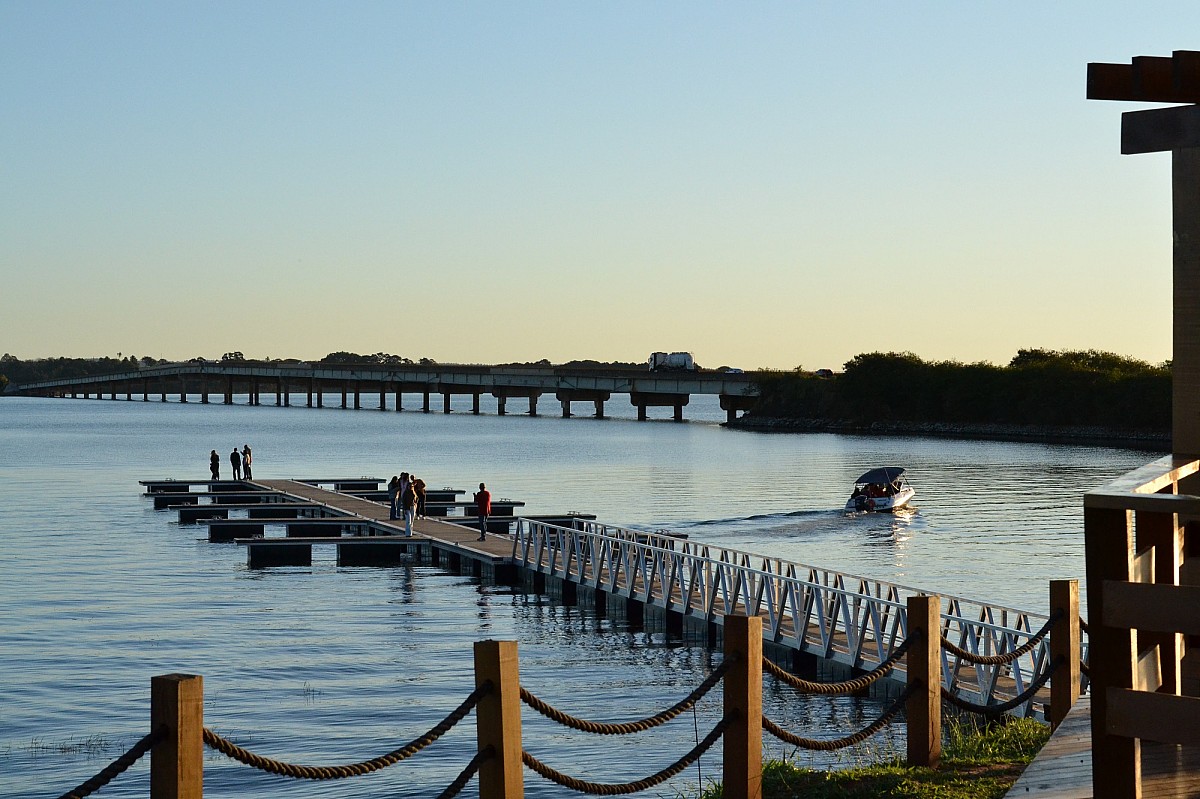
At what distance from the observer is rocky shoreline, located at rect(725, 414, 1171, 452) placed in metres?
136

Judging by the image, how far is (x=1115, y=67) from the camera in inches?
243

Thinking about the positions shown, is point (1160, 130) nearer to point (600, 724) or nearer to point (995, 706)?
point (600, 724)

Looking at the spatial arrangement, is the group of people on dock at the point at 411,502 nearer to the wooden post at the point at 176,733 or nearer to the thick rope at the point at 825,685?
the thick rope at the point at 825,685

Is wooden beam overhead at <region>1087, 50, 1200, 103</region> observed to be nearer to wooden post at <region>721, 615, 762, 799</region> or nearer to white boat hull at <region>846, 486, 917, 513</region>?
wooden post at <region>721, 615, 762, 799</region>

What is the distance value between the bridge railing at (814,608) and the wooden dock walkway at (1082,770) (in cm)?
305

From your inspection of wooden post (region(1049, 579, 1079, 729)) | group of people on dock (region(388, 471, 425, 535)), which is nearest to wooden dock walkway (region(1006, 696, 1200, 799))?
wooden post (region(1049, 579, 1079, 729))

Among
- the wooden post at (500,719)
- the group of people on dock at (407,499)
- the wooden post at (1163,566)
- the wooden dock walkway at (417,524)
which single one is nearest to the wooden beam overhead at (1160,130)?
the wooden post at (1163,566)

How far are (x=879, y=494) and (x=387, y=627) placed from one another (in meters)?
35.8

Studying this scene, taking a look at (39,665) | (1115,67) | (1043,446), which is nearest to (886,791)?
(1115,67)

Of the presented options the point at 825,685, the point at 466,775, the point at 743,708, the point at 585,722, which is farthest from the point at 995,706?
the point at 466,775

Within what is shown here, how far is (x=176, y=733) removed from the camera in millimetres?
6824

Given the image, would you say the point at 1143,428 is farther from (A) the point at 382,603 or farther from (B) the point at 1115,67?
(B) the point at 1115,67

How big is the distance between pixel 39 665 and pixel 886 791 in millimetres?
19653

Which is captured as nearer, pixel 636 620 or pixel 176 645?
pixel 176 645
